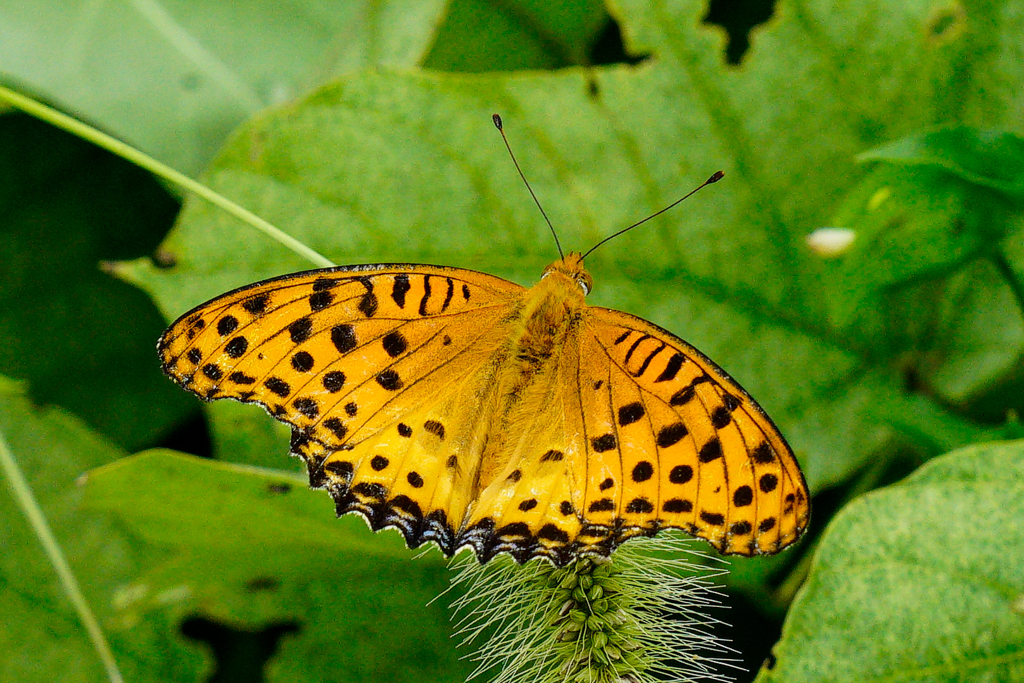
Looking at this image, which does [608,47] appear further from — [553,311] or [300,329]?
[300,329]

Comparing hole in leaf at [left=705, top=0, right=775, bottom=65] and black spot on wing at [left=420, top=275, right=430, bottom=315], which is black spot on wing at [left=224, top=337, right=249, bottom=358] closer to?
black spot on wing at [left=420, top=275, right=430, bottom=315]

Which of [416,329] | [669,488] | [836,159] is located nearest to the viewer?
[669,488]

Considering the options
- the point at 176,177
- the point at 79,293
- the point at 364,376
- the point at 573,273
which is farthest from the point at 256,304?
the point at 79,293

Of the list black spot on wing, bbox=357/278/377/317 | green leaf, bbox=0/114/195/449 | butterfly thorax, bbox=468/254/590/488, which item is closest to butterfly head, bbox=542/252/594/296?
butterfly thorax, bbox=468/254/590/488

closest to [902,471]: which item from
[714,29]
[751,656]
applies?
[751,656]

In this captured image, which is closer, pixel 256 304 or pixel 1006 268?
pixel 256 304

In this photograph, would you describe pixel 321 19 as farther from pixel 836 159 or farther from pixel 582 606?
pixel 582 606
